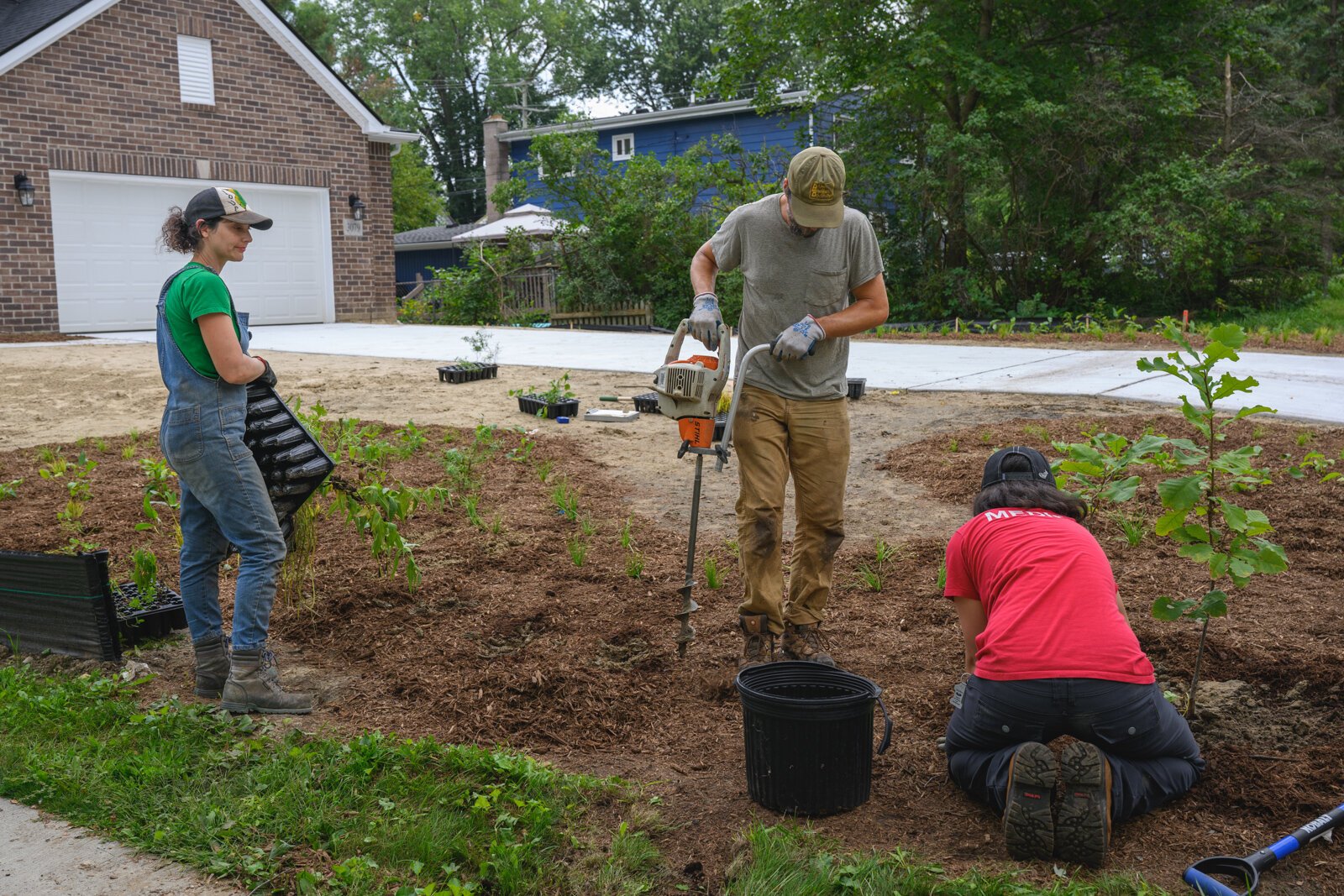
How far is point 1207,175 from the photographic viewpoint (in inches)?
737

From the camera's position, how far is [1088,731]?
2.93m

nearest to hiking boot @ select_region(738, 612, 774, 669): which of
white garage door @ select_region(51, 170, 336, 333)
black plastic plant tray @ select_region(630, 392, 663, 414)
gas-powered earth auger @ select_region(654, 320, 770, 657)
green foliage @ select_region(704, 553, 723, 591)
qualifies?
gas-powered earth auger @ select_region(654, 320, 770, 657)

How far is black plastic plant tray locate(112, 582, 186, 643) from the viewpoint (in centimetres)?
454

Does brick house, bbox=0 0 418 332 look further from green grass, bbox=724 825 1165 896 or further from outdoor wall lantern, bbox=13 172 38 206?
green grass, bbox=724 825 1165 896

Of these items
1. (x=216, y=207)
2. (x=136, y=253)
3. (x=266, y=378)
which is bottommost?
(x=266, y=378)

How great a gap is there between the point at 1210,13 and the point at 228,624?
21.3m

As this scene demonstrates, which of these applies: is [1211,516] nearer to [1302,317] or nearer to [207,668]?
[207,668]

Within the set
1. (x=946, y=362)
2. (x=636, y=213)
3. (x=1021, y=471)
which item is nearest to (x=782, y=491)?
(x=1021, y=471)

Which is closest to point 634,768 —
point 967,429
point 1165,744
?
point 1165,744

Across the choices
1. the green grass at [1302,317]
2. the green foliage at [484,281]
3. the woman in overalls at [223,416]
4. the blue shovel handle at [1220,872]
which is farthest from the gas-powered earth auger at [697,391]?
the green foliage at [484,281]

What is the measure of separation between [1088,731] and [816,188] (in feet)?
6.59

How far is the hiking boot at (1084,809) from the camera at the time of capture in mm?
2746

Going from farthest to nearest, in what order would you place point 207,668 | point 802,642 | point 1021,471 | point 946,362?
point 946,362 < point 802,642 < point 207,668 < point 1021,471

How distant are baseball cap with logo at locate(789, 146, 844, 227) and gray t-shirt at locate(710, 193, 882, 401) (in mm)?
184
